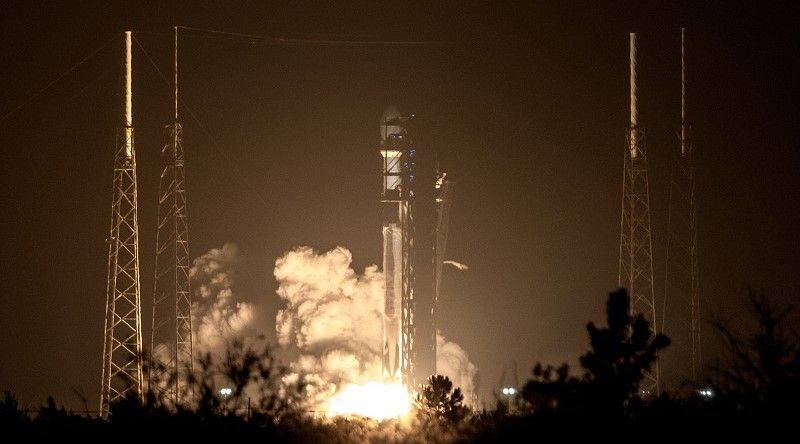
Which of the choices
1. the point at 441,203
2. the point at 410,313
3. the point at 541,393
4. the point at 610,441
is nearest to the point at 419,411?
the point at 541,393

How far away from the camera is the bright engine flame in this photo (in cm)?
4938

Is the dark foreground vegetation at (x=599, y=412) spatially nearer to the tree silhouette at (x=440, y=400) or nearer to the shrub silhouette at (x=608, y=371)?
the shrub silhouette at (x=608, y=371)

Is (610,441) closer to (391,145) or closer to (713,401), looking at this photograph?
(713,401)

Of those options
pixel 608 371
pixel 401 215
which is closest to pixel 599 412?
pixel 608 371

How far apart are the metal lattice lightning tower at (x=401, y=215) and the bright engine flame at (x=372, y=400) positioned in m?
0.55

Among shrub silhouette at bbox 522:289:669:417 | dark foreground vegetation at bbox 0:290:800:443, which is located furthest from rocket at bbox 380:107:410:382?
shrub silhouette at bbox 522:289:669:417

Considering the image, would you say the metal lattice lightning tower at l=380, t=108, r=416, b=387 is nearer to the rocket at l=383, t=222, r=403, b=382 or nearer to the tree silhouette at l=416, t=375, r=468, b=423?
the rocket at l=383, t=222, r=403, b=382

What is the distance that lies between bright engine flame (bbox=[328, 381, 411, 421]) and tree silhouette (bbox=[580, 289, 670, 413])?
27.7 meters

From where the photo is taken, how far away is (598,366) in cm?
2111

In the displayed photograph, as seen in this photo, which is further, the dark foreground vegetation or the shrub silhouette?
the shrub silhouette

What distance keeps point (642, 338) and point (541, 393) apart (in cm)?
190

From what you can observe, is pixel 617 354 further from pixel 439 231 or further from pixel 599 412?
pixel 439 231

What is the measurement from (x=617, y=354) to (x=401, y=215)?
29.1 metres

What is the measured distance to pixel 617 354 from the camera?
69.2ft
